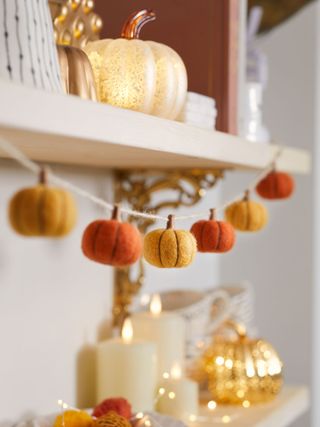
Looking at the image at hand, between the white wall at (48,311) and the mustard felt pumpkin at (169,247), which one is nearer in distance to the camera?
the mustard felt pumpkin at (169,247)

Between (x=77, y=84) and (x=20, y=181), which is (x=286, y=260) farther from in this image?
(x=77, y=84)

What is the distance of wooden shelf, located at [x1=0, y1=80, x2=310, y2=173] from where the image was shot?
517 mm

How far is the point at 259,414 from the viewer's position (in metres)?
1.04

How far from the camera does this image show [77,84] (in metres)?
0.67

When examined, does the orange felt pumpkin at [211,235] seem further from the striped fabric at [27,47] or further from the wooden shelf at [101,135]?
the striped fabric at [27,47]

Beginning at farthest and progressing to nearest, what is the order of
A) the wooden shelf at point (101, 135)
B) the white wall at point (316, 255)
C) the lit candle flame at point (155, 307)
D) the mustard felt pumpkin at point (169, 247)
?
the white wall at point (316, 255) → the lit candle flame at point (155, 307) → the mustard felt pumpkin at point (169, 247) → the wooden shelf at point (101, 135)

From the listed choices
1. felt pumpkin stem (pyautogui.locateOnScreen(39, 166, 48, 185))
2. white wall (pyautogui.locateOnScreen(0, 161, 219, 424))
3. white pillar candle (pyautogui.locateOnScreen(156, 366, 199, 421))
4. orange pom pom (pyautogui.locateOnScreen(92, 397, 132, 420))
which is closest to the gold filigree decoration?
white wall (pyautogui.locateOnScreen(0, 161, 219, 424))

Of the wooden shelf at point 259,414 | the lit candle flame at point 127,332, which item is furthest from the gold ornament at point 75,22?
the wooden shelf at point 259,414

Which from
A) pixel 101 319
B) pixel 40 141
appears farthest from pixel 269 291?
pixel 40 141

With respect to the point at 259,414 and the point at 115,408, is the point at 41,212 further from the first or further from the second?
the point at 259,414

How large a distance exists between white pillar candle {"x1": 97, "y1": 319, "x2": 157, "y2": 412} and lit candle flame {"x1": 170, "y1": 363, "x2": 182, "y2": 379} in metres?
0.07

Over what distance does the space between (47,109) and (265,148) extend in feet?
1.51

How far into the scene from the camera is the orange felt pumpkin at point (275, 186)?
94cm

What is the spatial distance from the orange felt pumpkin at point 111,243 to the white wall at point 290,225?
0.86 meters
